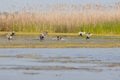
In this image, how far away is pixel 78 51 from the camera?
71.9ft

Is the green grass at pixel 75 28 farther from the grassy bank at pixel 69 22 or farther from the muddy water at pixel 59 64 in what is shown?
the muddy water at pixel 59 64

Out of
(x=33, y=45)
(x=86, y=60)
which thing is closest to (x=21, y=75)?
(x=86, y=60)

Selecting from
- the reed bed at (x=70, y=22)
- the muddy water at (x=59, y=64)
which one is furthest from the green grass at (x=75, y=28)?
the muddy water at (x=59, y=64)

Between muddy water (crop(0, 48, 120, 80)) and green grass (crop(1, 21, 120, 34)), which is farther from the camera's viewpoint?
green grass (crop(1, 21, 120, 34))

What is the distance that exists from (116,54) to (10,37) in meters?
8.93

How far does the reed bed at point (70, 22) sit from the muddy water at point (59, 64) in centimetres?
876

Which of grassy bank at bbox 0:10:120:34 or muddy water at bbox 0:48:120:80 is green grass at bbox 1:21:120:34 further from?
muddy water at bbox 0:48:120:80

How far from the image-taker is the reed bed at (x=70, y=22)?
3169 centimetres

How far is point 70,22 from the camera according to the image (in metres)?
32.2

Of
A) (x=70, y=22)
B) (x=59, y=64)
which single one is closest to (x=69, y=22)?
→ (x=70, y=22)

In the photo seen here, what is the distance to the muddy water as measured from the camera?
1429cm

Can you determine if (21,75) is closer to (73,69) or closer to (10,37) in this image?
(73,69)

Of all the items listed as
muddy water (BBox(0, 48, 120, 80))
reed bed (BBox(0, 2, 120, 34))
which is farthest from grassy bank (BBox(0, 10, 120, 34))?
muddy water (BBox(0, 48, 120, 80))

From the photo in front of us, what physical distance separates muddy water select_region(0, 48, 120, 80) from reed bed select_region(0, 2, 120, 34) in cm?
876
